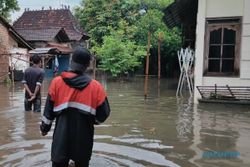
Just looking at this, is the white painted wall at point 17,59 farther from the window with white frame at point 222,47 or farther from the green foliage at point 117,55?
the window with white frame at point 222,47

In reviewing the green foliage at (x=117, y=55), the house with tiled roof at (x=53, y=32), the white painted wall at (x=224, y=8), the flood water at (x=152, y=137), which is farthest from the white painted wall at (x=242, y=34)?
the house with tiled roof at (x=53, y=32)

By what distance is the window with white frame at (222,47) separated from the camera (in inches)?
485

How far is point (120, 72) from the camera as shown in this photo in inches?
1131

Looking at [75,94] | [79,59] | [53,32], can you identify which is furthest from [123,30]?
[75,94]

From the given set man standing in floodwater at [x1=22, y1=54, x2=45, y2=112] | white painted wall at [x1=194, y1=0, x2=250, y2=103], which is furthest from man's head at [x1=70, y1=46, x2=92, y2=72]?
white painted wall at [x1=194, y1=0, x2=250, y2=103]

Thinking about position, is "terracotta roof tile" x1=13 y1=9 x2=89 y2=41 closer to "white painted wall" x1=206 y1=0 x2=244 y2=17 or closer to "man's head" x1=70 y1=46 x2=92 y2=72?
"white painted wall" x1=206 y1=0 x2=244 y2=17

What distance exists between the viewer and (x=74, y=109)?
4012 mm

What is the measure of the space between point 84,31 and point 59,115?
33.4 meters

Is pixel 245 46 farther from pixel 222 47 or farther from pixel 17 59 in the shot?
pixel 17 59

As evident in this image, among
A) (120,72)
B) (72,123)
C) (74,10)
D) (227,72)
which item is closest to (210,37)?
(227,72)

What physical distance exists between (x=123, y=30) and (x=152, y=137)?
956 inches

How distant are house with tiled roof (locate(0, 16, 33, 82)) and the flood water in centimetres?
1447

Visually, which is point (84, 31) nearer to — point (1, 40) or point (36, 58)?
point (1, 40)

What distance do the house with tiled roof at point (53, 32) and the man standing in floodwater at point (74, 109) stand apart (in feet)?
91.2
